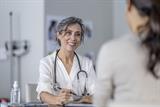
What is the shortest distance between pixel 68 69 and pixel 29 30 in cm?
222

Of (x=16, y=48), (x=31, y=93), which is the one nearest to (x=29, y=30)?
(x=16, y=48)

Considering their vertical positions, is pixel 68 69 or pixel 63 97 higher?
pixel 68 69

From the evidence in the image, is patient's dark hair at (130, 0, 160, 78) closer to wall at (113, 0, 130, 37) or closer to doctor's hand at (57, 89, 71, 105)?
doctor's hand at (57, 89, 71, 105)

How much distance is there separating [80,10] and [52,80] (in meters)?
2.65

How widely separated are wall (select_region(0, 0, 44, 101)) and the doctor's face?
207 cm

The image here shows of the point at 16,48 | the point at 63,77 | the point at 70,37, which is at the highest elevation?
the point at 70,37

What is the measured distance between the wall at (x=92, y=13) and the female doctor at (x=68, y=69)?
211 cm

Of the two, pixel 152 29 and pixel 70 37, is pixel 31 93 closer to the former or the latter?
pixel 70 37

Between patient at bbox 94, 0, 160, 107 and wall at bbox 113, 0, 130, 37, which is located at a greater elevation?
wall at bbox 113, 0, 130, 37

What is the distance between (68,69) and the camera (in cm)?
240

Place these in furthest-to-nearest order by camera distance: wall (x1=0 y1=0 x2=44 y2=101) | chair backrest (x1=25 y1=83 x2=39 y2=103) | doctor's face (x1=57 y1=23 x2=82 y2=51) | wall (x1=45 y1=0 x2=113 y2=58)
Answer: wall (x1=45 y1=0 x2=113 y2=58), wall (x1=0 y1=0 x2=44 y2=101), chair backrest (x1=25 y1=83 x2=39 y2=103), doctor's face (x1=57 y1=23 x2=82 y2=51)

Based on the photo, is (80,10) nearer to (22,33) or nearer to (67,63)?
(22,33)

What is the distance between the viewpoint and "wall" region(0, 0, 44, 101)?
446 centimetres

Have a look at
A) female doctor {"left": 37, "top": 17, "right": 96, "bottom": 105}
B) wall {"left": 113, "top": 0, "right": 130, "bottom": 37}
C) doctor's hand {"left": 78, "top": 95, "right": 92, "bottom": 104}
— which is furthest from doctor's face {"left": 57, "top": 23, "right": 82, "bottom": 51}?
wall {"left": 113, "top": 0, "right": 130, "bottom": 37}
